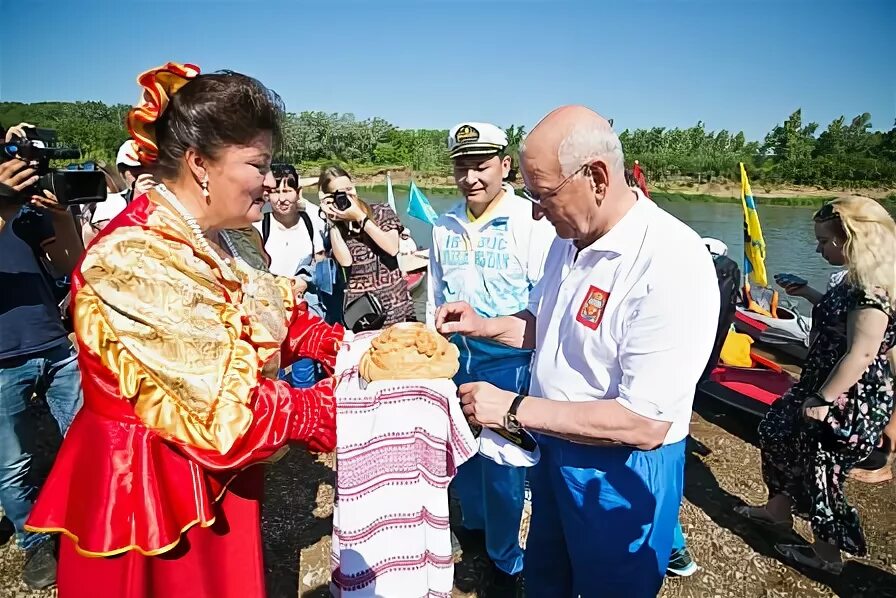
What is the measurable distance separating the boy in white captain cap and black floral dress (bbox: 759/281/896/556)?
6.13ft

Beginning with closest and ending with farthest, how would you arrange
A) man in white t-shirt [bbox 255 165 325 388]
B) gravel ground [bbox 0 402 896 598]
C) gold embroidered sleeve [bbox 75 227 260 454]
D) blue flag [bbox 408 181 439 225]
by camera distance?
gold embroidered sleeve [bbox 75 227 260 454], gravel ground [bbox 0 402 896 598], man in white t-shirt [bbox 255 165 325 388], blue flag [bbox 408 181 439 225]

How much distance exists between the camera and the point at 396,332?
2016 mm

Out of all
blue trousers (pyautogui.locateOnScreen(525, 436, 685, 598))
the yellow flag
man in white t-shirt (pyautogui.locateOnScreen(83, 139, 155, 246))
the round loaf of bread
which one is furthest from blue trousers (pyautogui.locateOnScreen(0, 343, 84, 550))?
the yellow flag

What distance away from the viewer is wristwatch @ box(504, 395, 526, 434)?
6.53ft

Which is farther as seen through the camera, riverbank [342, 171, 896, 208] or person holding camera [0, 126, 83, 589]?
riverbank [342, 171, 896, 208]

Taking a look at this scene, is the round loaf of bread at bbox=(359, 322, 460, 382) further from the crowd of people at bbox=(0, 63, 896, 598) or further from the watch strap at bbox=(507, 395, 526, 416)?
the watch strap at bbox=(507, 395, 526, 416)

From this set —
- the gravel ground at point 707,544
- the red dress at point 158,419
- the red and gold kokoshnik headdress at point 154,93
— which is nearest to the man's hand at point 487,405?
the red dress at point 158,419

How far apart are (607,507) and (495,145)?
249 cm

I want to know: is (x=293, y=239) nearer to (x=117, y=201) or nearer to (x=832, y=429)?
(x=117, y=201)

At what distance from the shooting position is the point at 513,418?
199 cm

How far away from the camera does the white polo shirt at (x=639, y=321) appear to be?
1.75 m

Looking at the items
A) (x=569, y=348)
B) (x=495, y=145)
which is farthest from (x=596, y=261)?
(x=495, y=145)

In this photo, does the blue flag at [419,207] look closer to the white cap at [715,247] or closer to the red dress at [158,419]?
the white cap at [715,247]

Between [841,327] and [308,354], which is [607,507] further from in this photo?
[841,327]
